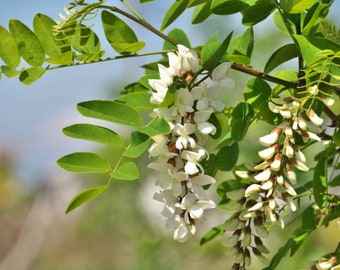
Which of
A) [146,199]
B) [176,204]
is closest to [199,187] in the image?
[176,204]

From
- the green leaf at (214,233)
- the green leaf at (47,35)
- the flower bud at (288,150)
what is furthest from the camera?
the green leaf at (214,233)

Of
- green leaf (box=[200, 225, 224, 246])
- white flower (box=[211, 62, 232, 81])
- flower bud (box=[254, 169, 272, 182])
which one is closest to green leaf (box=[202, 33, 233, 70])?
white flower (box=[211, 62, 232, 81])

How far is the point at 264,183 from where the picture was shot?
60 cm

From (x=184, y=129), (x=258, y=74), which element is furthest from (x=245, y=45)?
(x=184, y=129)

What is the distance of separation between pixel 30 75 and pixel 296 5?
27cm

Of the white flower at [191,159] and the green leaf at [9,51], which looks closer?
the white flower at [191,159]

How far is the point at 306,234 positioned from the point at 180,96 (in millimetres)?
256

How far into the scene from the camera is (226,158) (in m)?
0.66

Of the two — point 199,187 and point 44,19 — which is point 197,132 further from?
point 44,19

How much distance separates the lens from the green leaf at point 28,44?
68cm

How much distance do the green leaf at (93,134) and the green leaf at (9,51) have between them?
113 millimetres

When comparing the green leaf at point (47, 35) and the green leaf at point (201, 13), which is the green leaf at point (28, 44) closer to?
the green leaf at point (47, 35)

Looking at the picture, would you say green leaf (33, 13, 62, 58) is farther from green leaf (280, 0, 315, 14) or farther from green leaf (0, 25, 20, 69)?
green leaf (280, 0, 315, 14)

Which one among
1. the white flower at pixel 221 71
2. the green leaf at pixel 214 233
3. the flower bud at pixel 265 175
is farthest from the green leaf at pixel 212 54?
the green leaf at pixel 214 233
